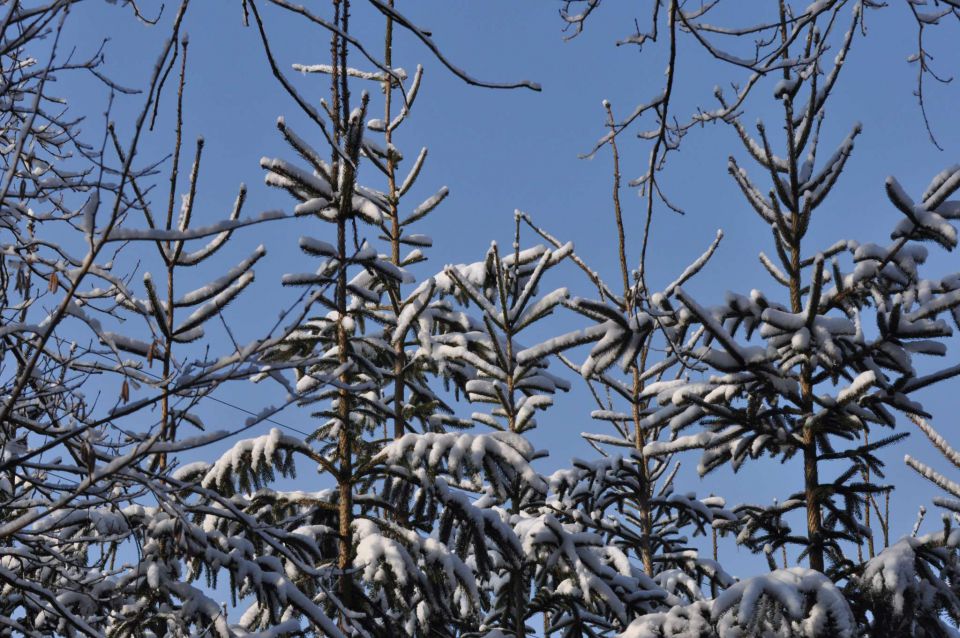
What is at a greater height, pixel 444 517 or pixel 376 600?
pixel 444 517

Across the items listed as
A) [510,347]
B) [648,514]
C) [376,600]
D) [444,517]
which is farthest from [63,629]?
[648,514]

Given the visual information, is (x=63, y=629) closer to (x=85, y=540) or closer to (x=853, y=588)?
(x=85, y=540)

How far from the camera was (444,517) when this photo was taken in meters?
6.58

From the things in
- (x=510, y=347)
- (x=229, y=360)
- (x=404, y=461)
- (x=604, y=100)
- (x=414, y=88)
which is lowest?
(x=229, y=360)

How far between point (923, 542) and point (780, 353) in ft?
4.72

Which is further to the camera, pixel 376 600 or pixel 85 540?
pixel 376 600

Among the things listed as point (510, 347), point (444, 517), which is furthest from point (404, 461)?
point (510, 347)

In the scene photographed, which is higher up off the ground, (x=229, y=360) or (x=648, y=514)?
(x=648, y=514)

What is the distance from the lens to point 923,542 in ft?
19.4

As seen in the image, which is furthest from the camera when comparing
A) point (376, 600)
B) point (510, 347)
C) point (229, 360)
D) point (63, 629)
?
point (510, 347)

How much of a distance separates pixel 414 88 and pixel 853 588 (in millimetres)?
7284

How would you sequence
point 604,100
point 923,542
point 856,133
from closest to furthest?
point 923,542
point 856,133
point 604,100

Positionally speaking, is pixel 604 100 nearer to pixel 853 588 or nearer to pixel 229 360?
pixel 853 588

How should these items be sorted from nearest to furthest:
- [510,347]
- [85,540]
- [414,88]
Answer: [85,540], [510,347], [414,88]
